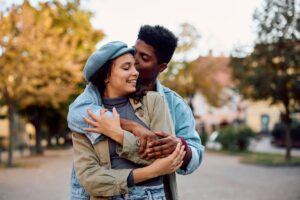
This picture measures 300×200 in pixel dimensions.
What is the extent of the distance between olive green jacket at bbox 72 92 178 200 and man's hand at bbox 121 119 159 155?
0.08ft

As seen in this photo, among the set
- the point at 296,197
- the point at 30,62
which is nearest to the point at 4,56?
the point at 30,62

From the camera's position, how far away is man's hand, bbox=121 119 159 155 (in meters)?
2.14

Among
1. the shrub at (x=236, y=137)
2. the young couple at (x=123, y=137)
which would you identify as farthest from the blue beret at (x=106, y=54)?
the shrub at (x=236, y=137)

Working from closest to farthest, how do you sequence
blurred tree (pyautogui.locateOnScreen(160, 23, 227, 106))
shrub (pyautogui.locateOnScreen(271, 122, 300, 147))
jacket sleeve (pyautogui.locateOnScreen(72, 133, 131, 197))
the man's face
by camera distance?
jacket sleeve (pyautogui.locateOnScreen(72, 133, 131, 197)) → the man's face → shrub (pyautogui.locateOnScreen(271, 122, 300, 147)) → blurred tree (pyautogui.locateOnScreen(160, 23, 227, 106))

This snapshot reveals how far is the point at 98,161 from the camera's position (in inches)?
86.6

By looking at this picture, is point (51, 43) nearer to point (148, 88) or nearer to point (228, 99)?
point (148, 88)

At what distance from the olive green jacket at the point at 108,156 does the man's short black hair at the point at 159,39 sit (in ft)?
1.37

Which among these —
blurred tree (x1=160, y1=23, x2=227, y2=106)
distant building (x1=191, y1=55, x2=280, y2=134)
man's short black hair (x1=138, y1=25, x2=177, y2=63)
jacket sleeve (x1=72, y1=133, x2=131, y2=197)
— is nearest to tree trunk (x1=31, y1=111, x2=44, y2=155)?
blurred tree (x1=160, y1=23, x2=227, y2=106)

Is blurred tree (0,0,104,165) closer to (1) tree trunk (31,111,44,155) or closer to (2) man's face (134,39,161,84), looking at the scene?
(1) tree trunk (31,111,44,155)

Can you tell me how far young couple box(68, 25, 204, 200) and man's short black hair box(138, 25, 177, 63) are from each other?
263 millimetres

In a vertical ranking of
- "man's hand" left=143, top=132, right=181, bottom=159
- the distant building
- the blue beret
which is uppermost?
the blue beret

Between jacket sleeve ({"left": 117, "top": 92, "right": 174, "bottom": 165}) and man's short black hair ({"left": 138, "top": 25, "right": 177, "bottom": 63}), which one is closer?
jacket sleeve ({"left": 117, "top": 92, "right": 174, "bottom": 165})

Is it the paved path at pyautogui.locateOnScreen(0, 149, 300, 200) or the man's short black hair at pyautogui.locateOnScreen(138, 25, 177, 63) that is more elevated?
the man's short black hair at pyautogui.locateOnScreen(138, 25, 177, 63)

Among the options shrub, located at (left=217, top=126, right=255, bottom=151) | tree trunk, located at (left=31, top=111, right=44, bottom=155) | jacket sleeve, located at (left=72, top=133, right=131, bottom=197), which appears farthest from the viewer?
shrub, located at (left=217, top=126, right=255, bottom=151)
